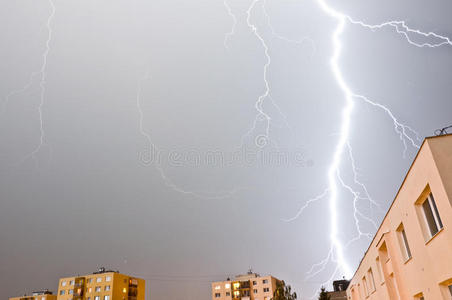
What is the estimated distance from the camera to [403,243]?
35.8ft

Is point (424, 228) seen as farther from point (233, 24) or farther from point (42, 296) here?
point (42, 296)

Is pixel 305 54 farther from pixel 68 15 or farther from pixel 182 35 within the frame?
pixel 68 15

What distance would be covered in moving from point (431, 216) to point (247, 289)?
71.8m

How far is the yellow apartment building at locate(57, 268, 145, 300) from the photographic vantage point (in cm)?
6125

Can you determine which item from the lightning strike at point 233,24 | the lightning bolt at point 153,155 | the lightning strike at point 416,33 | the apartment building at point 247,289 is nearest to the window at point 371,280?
the lightning strike at point 416,33

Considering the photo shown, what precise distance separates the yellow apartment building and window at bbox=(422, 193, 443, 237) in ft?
208

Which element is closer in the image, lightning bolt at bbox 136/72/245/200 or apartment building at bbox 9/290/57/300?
apartment building at bbox 9/290/57/300

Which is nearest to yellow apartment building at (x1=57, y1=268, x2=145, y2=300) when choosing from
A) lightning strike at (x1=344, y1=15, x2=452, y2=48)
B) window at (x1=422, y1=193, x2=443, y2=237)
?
lightning strike at (x1=344, y1=15, x2=452, y2=48)

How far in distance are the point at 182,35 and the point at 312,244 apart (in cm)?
5334

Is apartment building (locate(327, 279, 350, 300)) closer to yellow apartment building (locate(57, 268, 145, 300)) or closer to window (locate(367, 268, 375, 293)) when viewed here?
yellow apartment building (locate(57, 268, 145, 300))

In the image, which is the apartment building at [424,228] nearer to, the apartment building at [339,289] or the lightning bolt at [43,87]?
the apartment building at [339,289]

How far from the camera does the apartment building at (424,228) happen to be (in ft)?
22.5

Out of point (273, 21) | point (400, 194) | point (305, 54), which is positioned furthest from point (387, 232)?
point (273, 21)

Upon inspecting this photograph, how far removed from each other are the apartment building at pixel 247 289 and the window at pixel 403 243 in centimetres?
6703
